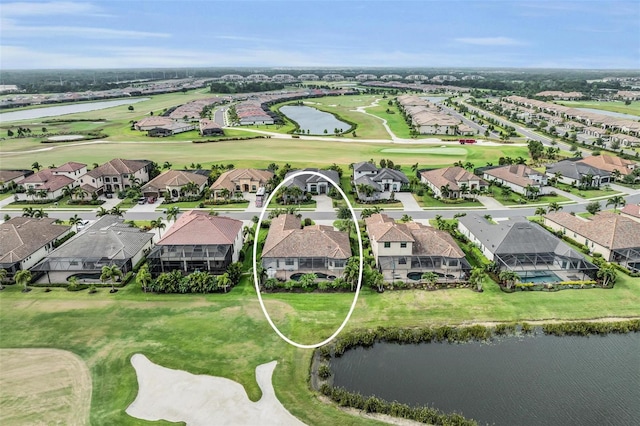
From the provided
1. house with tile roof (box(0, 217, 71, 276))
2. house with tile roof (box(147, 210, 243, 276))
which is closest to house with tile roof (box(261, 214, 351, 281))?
house with tile roof (box(147, 210, 243, 276))

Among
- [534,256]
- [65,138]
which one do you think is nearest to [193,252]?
[534,256]

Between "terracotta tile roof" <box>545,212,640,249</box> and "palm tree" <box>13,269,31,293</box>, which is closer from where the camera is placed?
"palm tree" <box>13,269,31,293</box>

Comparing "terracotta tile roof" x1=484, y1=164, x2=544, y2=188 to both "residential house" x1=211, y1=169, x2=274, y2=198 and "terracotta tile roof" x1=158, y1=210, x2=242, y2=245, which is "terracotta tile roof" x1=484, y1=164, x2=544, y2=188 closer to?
"residential house" x1=211, y1=169, x2=274, y2=198

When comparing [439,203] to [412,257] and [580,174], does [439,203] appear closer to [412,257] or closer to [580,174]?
[412,257]

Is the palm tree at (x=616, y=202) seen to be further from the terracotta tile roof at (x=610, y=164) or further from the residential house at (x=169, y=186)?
the residential house at (x=169, y=186)

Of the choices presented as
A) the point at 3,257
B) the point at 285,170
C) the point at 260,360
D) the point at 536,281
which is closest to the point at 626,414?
the point at 536,281

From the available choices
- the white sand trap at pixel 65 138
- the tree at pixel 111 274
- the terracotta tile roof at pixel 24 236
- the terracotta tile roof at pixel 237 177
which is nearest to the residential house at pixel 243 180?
the terracotta tile roof at pixel 237 177
